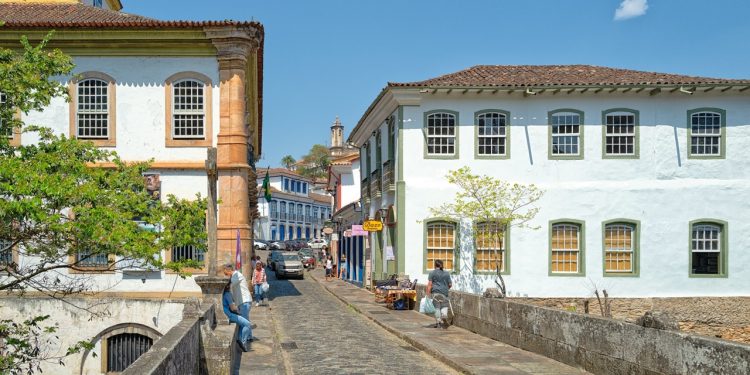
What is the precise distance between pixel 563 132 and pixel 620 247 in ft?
13.3

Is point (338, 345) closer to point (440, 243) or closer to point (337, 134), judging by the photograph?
point (440, 243)

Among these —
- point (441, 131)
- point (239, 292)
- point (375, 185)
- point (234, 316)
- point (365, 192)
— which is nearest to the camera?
point (234, 316)

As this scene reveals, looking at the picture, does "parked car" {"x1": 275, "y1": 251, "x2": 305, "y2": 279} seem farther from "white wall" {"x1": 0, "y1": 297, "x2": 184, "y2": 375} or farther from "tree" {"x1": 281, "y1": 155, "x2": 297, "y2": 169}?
"tree" {"x1": 281, "y1": 155, "x2": 297, "y2": 169}

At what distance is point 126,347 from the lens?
18875mm

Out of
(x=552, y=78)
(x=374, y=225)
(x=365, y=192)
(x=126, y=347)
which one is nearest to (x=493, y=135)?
(x=552, y=78)

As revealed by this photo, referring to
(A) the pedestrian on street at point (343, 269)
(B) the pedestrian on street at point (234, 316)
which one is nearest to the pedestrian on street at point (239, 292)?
(B) the pedestrian on street at point (234, 316)

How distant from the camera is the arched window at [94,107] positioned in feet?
74.7

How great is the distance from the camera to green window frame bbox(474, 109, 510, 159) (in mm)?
24859

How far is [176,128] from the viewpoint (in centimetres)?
2289

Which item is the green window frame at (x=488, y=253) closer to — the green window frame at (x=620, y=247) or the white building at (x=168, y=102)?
the green window frame at (x=620, y=247)

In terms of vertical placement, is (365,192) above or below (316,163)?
below

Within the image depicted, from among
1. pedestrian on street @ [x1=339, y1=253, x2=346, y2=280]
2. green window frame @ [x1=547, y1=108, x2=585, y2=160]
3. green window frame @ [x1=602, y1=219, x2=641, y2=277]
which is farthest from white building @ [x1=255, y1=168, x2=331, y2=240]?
green window frame @ [x1=602, y1=219, x2=641, y2=277]

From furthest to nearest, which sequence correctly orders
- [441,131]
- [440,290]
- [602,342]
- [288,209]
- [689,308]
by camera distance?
1. [288,209]
2. [441,131]
3. [689,308]
4. [440,290]
5. [602,342]

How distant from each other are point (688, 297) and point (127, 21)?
63.0 ft
